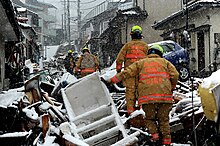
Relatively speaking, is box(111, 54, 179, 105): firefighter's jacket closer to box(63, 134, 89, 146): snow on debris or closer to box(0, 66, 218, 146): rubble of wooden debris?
box(0, 66, 218, 146): rubble of wooden debris

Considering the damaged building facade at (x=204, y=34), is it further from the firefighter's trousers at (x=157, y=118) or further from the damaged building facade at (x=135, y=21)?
the firefighter's trousers at (x=157, y=118)

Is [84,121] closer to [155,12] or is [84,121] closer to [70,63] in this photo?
[70,63]

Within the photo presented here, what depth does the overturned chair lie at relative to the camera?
20.6 feet

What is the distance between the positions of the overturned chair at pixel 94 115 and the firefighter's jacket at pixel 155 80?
2.01ft

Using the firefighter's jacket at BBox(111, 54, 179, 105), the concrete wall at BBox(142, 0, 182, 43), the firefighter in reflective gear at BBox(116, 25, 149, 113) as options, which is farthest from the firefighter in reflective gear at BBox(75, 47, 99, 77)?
the concrete wall at BBox(142, 0, 182, 43)

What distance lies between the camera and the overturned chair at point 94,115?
247 inches

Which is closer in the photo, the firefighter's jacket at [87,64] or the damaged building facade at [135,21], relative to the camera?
the firefighter's jacket at [87,64]

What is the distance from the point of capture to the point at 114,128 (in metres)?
6.30

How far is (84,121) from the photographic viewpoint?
685 cm

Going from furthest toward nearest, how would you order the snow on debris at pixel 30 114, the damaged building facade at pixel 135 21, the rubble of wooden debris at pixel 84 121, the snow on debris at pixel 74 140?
the damaged building facade at pixel 135 21 < the snow on debris at pixel 30 114 < the rubble of wooden debris at pixel 84 121 < the snow on debris at pixel 74 140

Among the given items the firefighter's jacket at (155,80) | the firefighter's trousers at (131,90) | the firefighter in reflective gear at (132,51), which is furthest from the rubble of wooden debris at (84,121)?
the firefighter in reflective gear at (132,51)

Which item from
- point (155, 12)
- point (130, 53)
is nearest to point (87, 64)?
point (130, 53)

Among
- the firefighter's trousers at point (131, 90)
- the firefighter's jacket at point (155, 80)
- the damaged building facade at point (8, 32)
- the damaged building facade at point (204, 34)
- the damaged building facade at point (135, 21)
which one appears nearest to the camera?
the firefighter's jacket at point (155, 80)

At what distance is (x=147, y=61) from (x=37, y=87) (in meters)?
2.82
